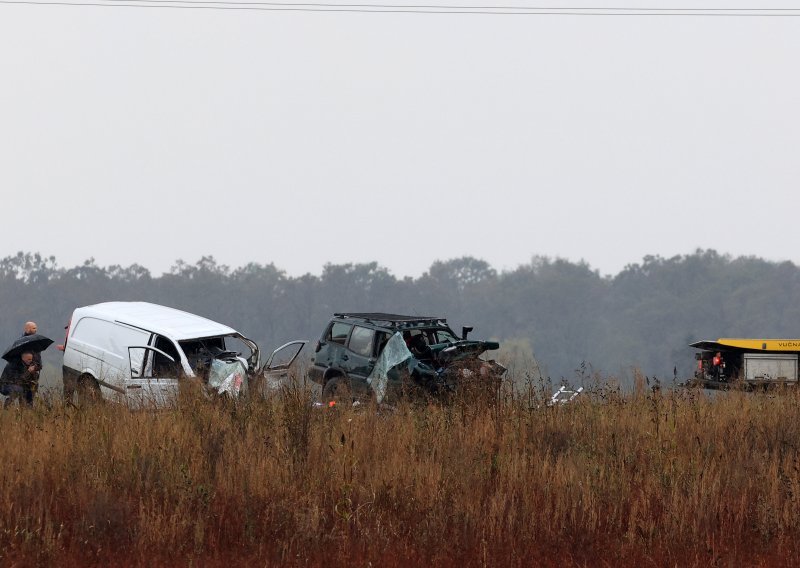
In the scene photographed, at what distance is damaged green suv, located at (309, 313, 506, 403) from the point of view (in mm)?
17734

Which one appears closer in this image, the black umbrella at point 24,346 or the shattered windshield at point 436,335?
the black umbrella at point 24,346

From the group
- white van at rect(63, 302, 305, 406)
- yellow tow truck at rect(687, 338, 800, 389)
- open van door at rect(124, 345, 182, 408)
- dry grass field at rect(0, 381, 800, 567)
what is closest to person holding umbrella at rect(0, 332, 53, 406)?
white van at rect(63, 302, 305, 406)

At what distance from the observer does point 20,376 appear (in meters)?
16.4

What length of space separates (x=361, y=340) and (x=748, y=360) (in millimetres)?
9934

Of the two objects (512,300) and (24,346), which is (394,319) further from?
(512,300)

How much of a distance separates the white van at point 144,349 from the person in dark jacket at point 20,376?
5.46 feet

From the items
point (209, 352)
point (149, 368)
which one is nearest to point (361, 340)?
point (209, 352)

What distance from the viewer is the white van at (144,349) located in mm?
18812

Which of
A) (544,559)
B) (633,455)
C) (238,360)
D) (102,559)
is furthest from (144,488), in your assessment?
(238,360)

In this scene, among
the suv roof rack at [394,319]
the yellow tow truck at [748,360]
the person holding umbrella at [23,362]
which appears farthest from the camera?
the yellow tow truck at [748,360]

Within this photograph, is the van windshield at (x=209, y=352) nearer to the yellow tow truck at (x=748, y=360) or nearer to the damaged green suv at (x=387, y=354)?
the damaged green suv at (x=387, y=354)

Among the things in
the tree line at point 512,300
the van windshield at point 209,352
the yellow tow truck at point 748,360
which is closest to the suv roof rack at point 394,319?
the van windshield at point 209,352

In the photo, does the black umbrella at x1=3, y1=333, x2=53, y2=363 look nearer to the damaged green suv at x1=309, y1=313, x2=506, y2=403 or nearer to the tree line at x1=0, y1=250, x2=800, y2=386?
the damaged green suv at x1=309, y1=313, x2=506, y2=403

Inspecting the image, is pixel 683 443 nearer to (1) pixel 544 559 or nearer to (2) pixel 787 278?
(1) pixel 544 559
